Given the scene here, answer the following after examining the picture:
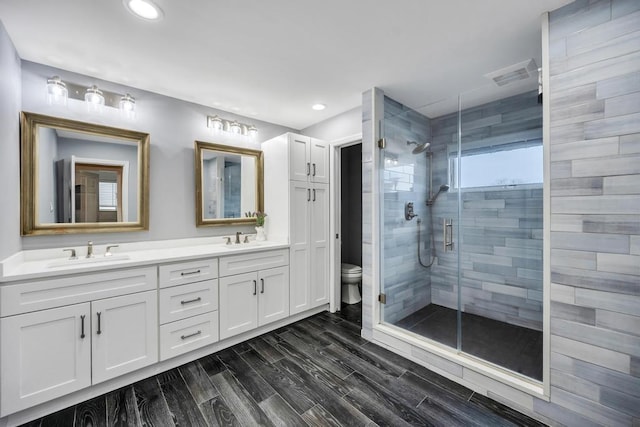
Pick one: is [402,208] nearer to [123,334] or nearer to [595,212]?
[595,212]

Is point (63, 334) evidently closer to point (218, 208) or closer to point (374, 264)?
point (218, 208)

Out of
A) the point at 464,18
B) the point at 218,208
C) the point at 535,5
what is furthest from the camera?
the point at 218,208

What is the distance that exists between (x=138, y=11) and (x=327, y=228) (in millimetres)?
2482

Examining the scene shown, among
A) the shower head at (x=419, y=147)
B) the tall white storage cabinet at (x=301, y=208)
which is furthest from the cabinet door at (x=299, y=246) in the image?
the shower head at (x=419, y=147)

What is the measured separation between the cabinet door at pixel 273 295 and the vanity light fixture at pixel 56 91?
2191 mm

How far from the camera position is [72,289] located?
1.68m

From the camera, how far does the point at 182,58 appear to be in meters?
1.98

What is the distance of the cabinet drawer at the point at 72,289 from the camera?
1.51m

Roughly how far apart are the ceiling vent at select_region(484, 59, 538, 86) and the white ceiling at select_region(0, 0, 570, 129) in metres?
0.05

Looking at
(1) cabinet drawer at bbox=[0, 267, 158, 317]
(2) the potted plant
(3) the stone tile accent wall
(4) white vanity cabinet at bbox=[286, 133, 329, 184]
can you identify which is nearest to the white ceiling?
(3) the stone tile accent wall

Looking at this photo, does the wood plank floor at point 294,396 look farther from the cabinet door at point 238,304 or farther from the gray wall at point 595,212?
the gray wall at point 595,212

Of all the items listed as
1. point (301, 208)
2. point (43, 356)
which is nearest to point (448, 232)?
point (301, 208)

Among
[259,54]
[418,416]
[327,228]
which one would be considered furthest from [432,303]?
[259,54]

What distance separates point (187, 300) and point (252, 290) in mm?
602
